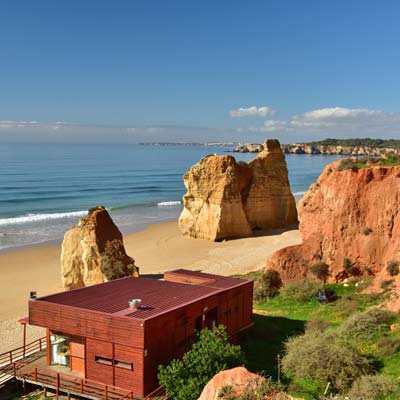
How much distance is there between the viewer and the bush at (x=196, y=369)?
14.0 metres

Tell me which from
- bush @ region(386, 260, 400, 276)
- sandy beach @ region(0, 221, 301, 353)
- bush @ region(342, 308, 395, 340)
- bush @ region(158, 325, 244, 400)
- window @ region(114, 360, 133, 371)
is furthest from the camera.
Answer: sandy beach @ region(0, 221, 301, 353)

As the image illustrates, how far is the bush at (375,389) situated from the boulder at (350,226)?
11.4 m

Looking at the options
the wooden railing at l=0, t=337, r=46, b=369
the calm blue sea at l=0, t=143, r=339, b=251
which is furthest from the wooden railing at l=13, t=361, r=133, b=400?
the calm blue sea at l=0, t=143, r=339, b=251

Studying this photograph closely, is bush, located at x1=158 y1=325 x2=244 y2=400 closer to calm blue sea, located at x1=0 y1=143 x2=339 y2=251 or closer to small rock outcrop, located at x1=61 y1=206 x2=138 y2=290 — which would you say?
small rock outcrop, located at x1=61 y1=206 x2=138 y2=290

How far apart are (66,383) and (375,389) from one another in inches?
382

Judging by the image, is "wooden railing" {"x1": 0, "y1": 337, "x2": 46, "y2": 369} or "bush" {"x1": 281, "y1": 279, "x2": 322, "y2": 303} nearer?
"wooden railing" {"x1": 0, "y1": 337, "x2": 46, "y2": 369}

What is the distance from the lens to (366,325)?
17297 millimetres

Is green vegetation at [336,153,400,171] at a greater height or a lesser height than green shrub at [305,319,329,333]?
greater

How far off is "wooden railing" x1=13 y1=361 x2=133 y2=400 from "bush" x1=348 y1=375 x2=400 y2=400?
678 cm

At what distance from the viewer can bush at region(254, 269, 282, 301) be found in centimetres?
2558

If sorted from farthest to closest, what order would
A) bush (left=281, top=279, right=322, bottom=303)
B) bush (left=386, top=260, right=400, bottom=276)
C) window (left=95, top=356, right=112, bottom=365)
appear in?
bush (left=281, top=279, right=322, bottom=303)
bush (left=386, top=260, right=400, bottom=276)
window (left=95, top=356, right=112, bottom=365)

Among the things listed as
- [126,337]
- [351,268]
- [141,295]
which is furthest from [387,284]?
[126,337]

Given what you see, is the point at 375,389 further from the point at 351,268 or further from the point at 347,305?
the point at 351,268

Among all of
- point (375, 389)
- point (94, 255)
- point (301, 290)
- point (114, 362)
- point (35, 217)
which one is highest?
point (375, 389)
